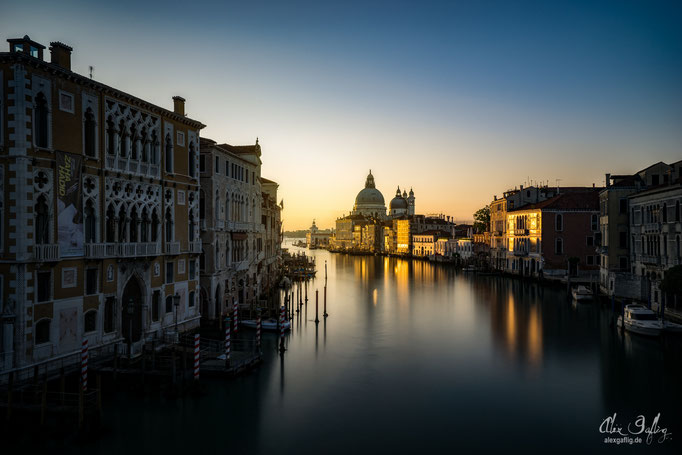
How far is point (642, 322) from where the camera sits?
22.2 m

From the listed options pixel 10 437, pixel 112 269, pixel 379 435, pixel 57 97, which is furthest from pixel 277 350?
pixel 57 97

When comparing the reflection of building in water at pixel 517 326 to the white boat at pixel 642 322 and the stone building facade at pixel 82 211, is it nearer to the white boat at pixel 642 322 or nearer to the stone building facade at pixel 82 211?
the white boat at pixel 642 322

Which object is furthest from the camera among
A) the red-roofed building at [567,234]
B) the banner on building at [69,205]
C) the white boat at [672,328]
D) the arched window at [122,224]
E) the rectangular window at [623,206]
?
the red-roofed building at [567,234]

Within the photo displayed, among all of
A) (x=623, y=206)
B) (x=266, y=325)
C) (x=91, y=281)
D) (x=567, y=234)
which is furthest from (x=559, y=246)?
(x=91, y=281)

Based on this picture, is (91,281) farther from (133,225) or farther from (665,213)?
(665,213)

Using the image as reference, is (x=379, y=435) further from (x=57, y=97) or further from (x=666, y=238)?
(x=666, y=238)

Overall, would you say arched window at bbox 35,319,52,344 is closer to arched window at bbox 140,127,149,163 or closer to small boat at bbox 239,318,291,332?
arched window at bbox 140,127,149,163

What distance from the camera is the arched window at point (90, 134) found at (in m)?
15.4

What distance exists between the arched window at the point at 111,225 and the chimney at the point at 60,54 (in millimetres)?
4452

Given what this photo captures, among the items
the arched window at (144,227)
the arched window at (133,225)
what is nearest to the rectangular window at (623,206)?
the arched window at (144,227)

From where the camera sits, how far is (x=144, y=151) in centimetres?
1806

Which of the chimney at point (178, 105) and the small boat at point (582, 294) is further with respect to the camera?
the small boat at point (582, 294)

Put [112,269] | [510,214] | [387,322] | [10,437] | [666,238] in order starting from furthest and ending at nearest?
1. [510,214]
2. [387,322]
3. [666,238]
4. [112,269]
5. [10,437]

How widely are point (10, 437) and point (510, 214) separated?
156 feet
